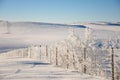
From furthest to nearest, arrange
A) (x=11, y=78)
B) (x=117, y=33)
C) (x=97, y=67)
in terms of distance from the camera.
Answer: (x=97, y=67) < (x=117, y=33) < (x=11, y=78)

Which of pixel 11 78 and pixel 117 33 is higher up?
pixel 117 33

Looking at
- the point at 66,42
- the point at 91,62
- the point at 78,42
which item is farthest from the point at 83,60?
the point at 66,42

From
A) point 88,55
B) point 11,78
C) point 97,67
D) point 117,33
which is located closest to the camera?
point 11,78

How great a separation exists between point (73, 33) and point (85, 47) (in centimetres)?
667

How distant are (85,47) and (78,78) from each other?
29.2 metres

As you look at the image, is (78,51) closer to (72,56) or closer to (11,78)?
(72,56)

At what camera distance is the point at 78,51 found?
56.4 meters

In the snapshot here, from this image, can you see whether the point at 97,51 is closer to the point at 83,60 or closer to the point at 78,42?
the point at 78,42

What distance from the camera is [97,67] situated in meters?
58.3

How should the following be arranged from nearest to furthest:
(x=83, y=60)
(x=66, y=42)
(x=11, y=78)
Answer: (x=11, y=78)
(x=83, y=60)
(x=66, y=42)

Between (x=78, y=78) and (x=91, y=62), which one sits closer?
(x=78, y=78)

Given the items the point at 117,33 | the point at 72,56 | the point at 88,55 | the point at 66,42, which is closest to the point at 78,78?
the point at 117,33

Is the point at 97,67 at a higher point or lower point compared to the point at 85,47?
lower

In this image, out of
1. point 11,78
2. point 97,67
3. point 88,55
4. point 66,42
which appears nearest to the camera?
point 11,78
